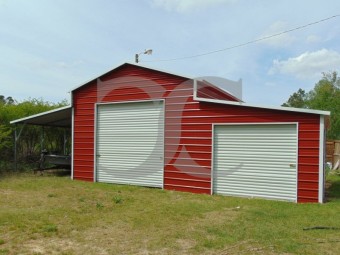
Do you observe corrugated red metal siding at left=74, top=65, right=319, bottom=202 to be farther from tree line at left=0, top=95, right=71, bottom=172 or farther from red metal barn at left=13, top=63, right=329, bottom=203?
tree line at left=0, top=95, right=71, bottom=172

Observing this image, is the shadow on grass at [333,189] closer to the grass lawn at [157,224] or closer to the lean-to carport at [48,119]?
the grass lawn at [157,224]

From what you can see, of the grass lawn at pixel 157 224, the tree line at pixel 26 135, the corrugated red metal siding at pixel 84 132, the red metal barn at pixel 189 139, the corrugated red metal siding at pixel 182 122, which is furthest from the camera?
the tree line at pixel 26 135

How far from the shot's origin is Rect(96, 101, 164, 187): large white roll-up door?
10.7m

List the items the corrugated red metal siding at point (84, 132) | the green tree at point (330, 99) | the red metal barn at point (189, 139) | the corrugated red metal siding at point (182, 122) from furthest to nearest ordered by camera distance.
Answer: the green tree at point (330, 99) < the corrugated red metal siding at point (84, 132) < the red metal barn at point (189, 139) < the corrugated red metal siding at point (182, 122)

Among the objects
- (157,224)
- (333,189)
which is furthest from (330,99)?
(157,224)

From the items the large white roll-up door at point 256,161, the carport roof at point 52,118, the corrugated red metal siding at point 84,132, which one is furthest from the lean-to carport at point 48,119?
the large white roll-up door at point 256,161

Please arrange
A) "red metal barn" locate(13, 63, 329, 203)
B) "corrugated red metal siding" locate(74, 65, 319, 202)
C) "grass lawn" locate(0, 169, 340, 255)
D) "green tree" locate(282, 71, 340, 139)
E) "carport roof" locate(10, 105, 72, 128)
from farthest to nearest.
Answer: "green tree" locate(282, 71, 340, 139)
"carport roof" locate(10, 105, 72, 128)
"red metal barn" locate(13, 63, 329, 203)
"corrugated red metal siding" locate(74, 65, 319, 202)
"grass lawn" locate(0, 169, 340, 255)

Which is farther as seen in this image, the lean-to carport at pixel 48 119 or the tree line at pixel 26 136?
the tree line at pixel 26 136

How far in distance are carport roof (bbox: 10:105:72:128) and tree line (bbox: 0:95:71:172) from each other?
825 mm

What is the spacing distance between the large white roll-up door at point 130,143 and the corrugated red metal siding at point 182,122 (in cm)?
28

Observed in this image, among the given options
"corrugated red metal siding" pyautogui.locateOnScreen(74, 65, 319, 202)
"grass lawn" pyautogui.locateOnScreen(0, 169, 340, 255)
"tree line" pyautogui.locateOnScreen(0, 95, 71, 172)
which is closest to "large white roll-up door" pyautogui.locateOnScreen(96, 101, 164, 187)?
"corrugated red metal siding" pyautogui.locateOnScreen(74, 65, 319, 202)

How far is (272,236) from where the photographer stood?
539 cm

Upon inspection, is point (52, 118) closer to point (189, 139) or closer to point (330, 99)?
point (189, 139)

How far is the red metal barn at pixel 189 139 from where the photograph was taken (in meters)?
8.57
